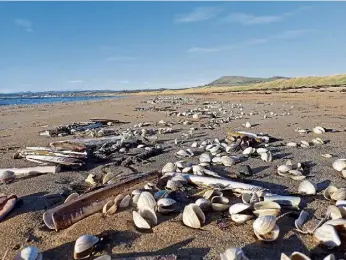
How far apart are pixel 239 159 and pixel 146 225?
7.85 ft

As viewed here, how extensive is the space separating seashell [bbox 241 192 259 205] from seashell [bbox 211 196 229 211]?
A: 15cm

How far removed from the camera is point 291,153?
4957 millimetres

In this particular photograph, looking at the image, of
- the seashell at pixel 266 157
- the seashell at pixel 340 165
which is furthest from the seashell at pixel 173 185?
the seashell at pixel 340 165

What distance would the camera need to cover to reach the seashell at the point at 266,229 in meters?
2.20

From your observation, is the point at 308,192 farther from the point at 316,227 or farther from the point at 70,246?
the point at 70,246

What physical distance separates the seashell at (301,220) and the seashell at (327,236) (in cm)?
14

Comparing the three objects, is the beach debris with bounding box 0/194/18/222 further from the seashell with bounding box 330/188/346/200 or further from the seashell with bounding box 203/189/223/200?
the seashell with bounding box 330/188/346/200

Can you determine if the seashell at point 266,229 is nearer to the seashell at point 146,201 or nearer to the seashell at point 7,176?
the seashell at point 146,201

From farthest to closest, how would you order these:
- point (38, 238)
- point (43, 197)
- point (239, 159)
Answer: point (239, 159), point (43, 197), point (38, 238)

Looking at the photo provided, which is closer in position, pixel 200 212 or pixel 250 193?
pixel 200 212

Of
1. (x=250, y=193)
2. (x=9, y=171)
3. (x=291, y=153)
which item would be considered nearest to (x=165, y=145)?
(x=291, y=153)

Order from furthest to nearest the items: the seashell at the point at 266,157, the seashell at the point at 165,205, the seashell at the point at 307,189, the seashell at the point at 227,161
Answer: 1. the seashell at the point at 266,157
2. the seashell at the point at 227,161
3. the seashell at the point at 307,189
4. the seashell at the point at 165,205

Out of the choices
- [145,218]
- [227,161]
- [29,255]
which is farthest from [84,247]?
[227,161]

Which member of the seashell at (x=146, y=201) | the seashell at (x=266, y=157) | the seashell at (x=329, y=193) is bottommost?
the seashell at (x=266, y=157)
